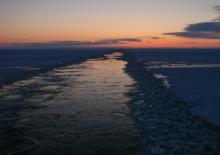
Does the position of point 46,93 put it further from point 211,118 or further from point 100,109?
point 211,118

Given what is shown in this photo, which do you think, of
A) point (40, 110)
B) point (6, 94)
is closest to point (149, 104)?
point (40, 110)

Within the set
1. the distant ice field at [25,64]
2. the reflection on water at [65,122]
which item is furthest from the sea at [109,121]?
the distant ice field at [25,64]

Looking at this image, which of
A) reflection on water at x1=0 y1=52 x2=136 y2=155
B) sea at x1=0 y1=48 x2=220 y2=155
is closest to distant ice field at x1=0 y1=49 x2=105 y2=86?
reflection on water at x1=0 y1=52 x2=136 y2=155

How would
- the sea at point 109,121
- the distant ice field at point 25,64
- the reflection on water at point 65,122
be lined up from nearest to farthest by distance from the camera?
the sea at point 109,121 < the reflection on water at point 65,122 < the distant ice field at point 25,64

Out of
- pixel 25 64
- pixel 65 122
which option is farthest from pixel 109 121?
pixel 25 64

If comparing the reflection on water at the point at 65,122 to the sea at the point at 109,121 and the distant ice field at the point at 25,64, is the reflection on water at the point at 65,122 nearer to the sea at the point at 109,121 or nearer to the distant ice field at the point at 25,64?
the sea at the point at 109,121

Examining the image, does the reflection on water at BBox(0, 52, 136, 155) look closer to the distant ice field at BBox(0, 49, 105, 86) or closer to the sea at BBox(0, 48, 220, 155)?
the sea at BBox(0, 48, 220, 155)

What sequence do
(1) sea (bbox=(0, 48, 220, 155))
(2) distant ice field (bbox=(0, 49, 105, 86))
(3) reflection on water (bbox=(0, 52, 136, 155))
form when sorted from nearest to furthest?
(1) sea (bbox=(0, 48, 220, 155)) → (3) reflection on water (bbox=(0, 52, 136, 155)) → (2) distant ice field (bbox=(0, 49, 105, 86))

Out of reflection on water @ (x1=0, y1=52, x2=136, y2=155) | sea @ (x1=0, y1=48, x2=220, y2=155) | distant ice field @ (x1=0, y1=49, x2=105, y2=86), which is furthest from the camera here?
distant ice field @ (x1=0, y1=49, x2=105, y2=86)
